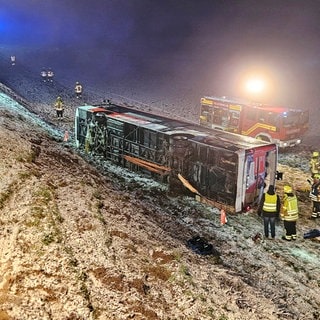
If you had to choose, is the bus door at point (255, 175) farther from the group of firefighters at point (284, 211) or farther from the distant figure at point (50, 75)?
the distant figure at point (50, 75)

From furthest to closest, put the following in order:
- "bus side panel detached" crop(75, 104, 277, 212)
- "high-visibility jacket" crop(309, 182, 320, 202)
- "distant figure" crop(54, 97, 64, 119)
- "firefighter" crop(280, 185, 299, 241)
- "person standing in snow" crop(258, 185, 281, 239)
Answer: "distant figure" crop(54, 97, 64, 119)
"high-visibility jacket" crop(309, 182, 320, 202)
"bus side panel detached" crop(75, 104, 277, 212)
"person standing in snow" crop(258, 185, 281, 239)
"firefighter" crop(280, 185, 299, 241)

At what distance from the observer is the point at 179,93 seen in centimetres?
3994

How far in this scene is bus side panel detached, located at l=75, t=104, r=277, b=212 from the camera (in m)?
12.8

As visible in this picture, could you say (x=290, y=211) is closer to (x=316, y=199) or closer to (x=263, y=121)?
(x=316, y=199)

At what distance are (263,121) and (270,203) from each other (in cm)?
1026

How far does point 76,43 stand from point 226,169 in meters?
82.3

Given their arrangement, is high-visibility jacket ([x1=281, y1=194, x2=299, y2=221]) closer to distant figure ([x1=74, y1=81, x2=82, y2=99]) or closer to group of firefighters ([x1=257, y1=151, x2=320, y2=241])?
group of firefighters ([x1=257, y1=151, x2=320, y2=241])

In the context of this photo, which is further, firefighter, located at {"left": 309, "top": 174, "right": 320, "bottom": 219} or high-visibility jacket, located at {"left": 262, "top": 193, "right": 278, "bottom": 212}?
firefighter, located at {"left": 309, "top": 174, "right": 320, "bottom": 219}

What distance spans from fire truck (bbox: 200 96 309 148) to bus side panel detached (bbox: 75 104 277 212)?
6.22 meters

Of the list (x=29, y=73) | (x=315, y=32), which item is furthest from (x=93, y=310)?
(x=315, y=32)

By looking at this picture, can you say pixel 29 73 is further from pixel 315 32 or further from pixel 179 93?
pixel 315 32

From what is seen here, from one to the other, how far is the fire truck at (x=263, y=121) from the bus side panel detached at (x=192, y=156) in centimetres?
622

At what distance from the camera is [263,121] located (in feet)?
68.8

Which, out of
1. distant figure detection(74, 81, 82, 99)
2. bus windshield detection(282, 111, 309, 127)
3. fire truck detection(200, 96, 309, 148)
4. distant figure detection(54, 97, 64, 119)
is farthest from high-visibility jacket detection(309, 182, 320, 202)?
distant figure detection(74, 81, 82, 99)
